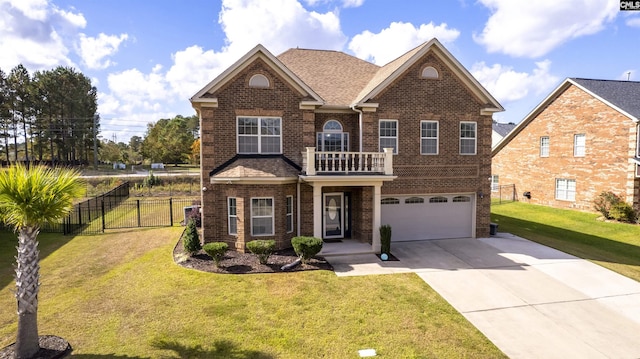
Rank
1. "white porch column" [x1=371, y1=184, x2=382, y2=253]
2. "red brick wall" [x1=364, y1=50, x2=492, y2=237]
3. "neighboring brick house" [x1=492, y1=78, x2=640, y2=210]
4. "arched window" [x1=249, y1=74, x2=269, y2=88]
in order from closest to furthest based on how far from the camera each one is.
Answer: "white porch column" [x1=371, y1=184, x2=382, y2=253]
"arched window" [x1=249, y1=74, x2=269, y2=88]
"red brick wall" [x1=364, y1=50, x2=492, y2=237]
"neighboring brick house" [x1=492, y1=78, x2=640, y2=210]

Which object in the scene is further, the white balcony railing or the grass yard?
the white balcony railing

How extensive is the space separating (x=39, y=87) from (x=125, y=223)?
49.7 metres

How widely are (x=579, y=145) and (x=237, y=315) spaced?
2821cm

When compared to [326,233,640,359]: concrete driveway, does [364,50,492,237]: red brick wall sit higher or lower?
higher

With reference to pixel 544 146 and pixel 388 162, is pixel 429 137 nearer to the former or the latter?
pixel 388 162

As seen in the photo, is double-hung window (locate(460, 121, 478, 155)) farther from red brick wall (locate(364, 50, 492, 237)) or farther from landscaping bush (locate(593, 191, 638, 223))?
landscaping bush (locate(593, 191, 638, 223))

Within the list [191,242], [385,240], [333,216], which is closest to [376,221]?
[385,240]

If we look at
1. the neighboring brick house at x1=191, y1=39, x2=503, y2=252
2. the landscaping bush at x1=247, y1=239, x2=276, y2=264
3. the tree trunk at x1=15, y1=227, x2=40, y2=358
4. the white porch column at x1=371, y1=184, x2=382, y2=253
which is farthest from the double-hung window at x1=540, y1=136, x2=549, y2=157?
the tree trunk at x1=15, y1=227, x2=40, y2=358

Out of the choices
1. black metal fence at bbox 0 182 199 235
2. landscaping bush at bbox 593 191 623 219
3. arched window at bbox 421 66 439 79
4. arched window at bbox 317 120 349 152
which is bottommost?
black metal fence at bbox 0 182 199 235

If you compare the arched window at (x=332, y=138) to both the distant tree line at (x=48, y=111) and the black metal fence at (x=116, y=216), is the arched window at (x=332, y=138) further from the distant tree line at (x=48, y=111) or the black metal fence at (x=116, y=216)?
the distant tree line at (x=48, y=111)

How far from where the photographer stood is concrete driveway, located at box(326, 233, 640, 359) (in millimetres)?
8312

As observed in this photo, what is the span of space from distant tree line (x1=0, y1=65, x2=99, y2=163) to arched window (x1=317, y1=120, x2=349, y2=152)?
54363mm

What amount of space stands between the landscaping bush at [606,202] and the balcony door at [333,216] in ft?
62.9

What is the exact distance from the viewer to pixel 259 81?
15.8 meters
